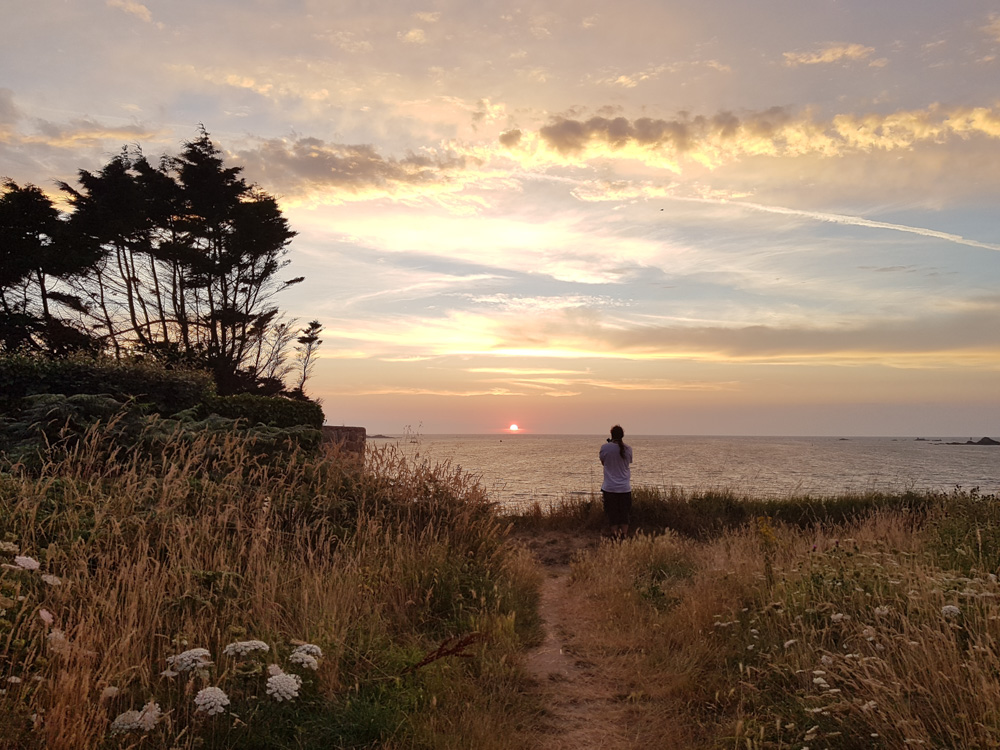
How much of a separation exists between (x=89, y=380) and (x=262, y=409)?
13.8ft

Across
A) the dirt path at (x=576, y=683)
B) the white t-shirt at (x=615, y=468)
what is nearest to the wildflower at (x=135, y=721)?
the dirt path at (x=576, y=683)

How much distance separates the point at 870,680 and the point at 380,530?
4937mm

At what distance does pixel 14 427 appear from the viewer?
8.81m

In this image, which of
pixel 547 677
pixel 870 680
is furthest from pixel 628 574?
pixel 870 680

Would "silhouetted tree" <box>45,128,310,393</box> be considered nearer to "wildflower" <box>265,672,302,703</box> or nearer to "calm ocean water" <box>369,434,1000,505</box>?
"calm ocean water" <box>369,434,1000,505</box>

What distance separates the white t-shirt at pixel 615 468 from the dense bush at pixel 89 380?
7978mm

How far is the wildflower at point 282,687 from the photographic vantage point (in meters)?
3.45

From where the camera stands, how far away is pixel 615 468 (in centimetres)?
1152

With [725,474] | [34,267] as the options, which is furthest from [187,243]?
[725,474]

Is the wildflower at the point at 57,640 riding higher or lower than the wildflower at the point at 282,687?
higher

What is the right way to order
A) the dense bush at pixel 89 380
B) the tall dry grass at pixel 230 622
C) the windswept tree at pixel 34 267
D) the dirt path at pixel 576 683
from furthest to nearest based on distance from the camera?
the windswept tree at pixel 34 267 → the dense bush at pixel 89 380 → the dirt path at pixel 576 683 → the tall dry grass at pixel 230 622

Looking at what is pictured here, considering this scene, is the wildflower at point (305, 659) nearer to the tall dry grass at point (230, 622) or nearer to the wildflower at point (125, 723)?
the tall dry grass at point (230, 622)

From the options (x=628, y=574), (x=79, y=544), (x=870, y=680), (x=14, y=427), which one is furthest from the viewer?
(x=14, y=427)

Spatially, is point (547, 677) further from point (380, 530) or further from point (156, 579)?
point (156, 579)
